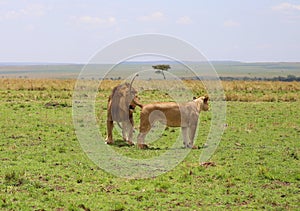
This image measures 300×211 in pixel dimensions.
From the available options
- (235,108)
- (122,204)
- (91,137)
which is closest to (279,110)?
(235,108)

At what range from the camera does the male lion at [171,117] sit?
1405 centimetres

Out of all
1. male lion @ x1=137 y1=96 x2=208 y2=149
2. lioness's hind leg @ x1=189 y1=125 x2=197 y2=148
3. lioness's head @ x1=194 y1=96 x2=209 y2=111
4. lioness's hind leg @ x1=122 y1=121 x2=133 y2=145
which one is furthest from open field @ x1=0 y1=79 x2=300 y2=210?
lioness's head @ x1=194 y1=96 x2=209 y2=111

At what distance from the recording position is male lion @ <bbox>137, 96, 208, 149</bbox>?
14.1m

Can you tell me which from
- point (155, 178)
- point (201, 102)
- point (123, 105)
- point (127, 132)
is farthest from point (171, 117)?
point (155, 178)

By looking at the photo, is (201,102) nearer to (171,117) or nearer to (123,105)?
(171,117)

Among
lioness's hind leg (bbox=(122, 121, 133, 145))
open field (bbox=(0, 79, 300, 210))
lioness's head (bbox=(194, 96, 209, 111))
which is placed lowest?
open field (bbox=(0, 79, 300, 210))

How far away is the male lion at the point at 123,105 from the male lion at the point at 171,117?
713 mm

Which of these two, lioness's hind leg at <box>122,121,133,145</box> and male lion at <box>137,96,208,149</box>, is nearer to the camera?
male lion at <box>137,96,208,149</box>

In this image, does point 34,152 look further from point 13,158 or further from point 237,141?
point 237,141

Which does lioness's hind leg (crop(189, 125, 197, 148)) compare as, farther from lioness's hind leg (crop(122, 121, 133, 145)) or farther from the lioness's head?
lioness's hind leg (crop(122, 121, 133, 145))

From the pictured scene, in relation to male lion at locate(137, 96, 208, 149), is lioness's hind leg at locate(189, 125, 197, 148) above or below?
below

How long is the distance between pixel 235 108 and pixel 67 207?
1845cm

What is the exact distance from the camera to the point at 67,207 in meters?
8.44

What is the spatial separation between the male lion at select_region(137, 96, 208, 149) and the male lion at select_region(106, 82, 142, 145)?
2.34 feet
